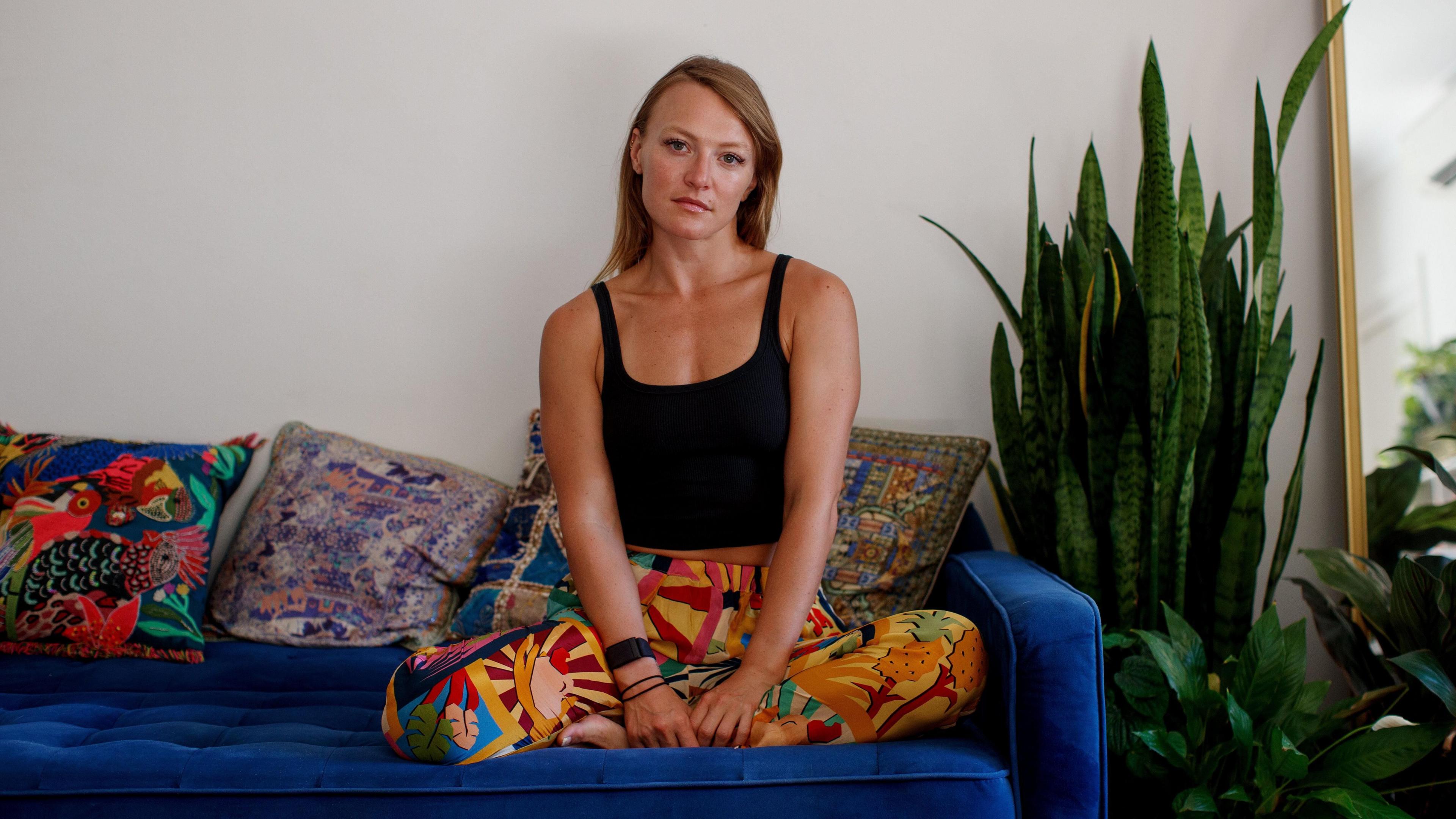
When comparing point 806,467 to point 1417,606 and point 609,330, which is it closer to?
point 609,330

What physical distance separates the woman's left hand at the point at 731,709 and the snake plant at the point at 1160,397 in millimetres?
644

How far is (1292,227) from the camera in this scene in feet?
6.32

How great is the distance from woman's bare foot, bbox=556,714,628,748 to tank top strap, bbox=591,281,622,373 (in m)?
0.52

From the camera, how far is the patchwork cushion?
1.85 m

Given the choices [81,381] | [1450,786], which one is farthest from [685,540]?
[81,381]

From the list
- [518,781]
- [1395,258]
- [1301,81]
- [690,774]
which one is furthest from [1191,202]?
[518,781]

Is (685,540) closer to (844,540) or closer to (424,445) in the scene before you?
(844,540)

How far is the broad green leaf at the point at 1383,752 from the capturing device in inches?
49.5

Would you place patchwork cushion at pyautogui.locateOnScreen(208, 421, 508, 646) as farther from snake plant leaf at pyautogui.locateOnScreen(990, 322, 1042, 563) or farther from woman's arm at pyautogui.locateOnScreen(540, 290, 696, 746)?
snake plant leaf at pyautogui.locateOnScreen(990, 322, 1042, 563)

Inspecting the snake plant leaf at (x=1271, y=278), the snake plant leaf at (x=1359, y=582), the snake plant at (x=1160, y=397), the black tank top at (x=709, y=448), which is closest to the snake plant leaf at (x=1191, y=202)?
the snake plant at (x=1160, y=397)

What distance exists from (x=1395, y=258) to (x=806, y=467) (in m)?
1.35

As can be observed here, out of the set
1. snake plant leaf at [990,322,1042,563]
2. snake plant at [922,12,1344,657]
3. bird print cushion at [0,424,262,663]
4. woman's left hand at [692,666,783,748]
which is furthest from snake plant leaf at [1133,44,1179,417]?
bird print cushion at [0,424,262,663]

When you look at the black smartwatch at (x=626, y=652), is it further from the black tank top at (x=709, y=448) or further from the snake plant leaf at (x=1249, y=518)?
the snake plant leaf at (x=1249, y=518)

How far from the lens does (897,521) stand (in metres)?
1.71
